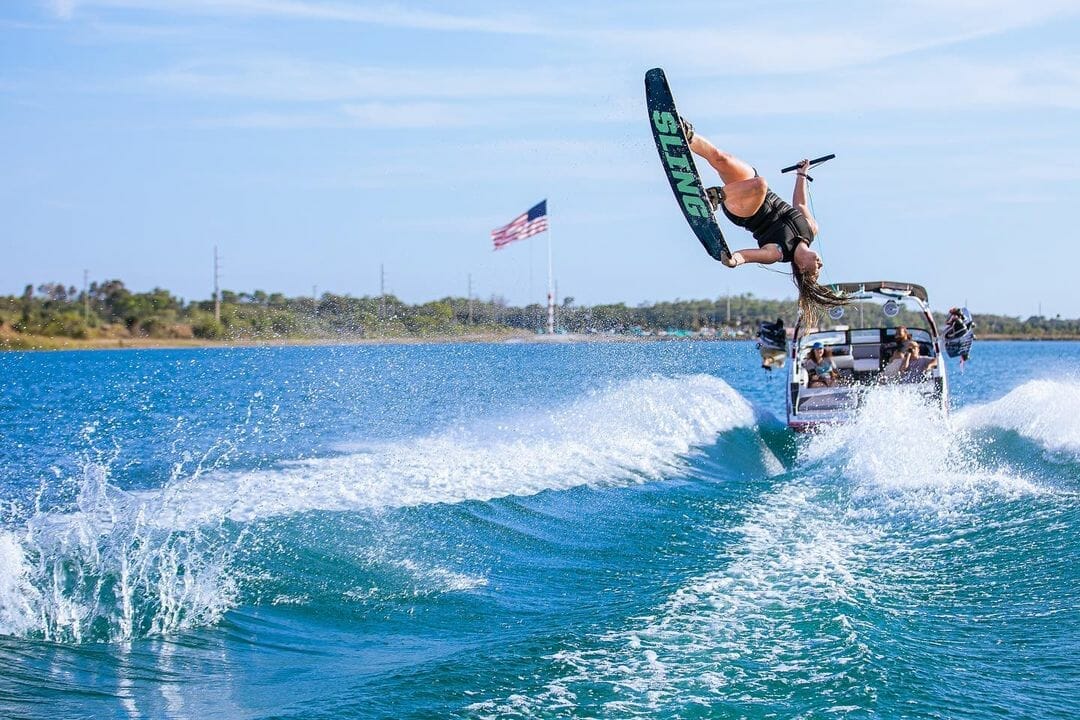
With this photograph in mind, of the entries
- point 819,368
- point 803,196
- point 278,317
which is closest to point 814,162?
point 803,196

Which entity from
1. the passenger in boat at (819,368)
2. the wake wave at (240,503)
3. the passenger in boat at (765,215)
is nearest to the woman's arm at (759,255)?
the passenger in boat at (765,215)

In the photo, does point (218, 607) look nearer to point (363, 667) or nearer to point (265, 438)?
point (363, 667)

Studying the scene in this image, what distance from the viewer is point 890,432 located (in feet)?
47.5

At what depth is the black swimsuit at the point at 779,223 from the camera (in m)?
9.27

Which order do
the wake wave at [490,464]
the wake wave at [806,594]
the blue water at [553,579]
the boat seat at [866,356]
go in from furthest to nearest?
the boat seat at [866,356] → the wake wave at [490,464] → the blue water at [553,579] → the wake wave at [806,594]

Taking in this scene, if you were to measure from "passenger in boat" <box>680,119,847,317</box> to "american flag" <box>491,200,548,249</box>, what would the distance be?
21.2 m

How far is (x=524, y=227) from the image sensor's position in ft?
101

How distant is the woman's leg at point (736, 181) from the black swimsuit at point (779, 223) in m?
0.12

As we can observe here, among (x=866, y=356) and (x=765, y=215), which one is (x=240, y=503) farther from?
(x=866, y=356)

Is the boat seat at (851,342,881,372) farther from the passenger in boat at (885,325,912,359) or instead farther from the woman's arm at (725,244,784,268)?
the woman's arm at (725,244,784,268)

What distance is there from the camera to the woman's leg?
8.92 metres

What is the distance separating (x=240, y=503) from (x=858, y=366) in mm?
12942

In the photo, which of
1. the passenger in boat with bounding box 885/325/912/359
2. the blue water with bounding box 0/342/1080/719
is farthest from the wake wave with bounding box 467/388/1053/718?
the passenger in boat with bounding box 885/325/912/359

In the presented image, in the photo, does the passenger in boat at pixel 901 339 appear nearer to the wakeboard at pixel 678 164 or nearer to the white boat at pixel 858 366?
the white boat at pixel 858 366
